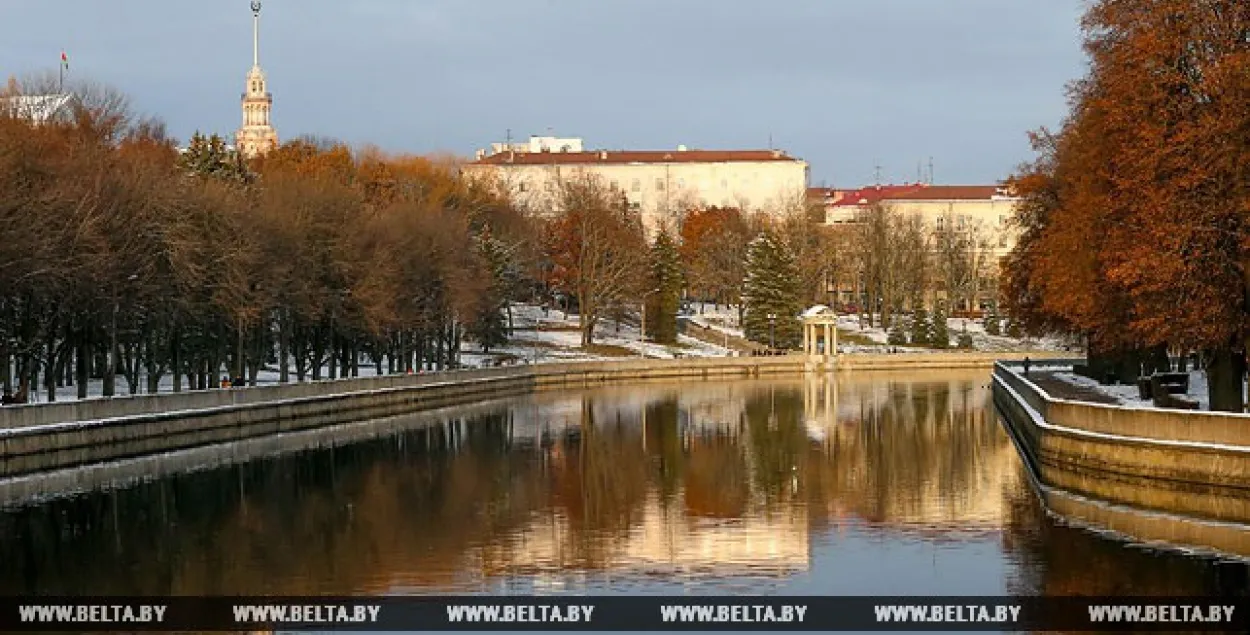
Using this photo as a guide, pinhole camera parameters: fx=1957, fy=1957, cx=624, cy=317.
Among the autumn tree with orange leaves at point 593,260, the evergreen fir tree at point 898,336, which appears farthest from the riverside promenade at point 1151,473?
the evergreen fir tree at point 898,336

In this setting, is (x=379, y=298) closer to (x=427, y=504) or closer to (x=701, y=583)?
(x=427, y=504)

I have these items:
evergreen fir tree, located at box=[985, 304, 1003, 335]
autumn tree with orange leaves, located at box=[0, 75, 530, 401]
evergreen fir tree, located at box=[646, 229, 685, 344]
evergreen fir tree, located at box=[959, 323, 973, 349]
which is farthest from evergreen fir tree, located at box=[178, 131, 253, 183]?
evergreen fir tree, located at box=[985, 304, 1003, 335]

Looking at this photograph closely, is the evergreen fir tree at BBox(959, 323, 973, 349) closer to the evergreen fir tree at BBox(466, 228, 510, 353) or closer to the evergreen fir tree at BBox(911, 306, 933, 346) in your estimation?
the evergreen fir tree at BBox(911, 306, 933, 346)

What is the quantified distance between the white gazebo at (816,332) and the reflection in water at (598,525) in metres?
57.4

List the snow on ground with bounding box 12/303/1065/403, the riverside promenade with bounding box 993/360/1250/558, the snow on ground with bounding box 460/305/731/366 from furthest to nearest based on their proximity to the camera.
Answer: the snow on ground with bounding box 12/303/1065/403 → the snow on ground with bounding box 460/305/731/366 → the riverside promenade with bounding box 993/360/1250/558

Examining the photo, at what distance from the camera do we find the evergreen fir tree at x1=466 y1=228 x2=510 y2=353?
110 metres

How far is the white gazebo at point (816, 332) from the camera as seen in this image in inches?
4889

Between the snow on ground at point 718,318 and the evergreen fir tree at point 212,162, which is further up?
the evergreen fir tree at point 212,162

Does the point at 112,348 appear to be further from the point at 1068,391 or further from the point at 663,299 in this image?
the point at 663,299

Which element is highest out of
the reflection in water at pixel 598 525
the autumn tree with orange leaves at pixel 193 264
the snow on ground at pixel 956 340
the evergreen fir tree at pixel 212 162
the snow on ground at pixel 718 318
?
the evergreen fir tree at pixel 212 162

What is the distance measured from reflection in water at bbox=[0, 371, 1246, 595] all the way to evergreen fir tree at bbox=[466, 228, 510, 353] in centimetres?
4262

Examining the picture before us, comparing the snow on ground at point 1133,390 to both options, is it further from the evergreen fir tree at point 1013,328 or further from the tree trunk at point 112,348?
the tree trunk at point 112,348

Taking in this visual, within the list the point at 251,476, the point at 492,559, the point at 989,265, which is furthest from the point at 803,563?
the point at 989,265

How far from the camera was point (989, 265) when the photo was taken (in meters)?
189
